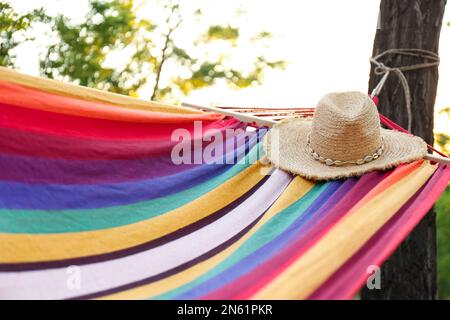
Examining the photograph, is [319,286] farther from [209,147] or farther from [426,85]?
[426,85]

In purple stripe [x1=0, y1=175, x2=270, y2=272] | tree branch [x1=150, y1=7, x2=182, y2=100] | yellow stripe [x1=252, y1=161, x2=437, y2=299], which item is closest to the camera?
yellow stripe [x1=252, y1=161, x2=437, y2=299]

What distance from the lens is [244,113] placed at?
2303mm

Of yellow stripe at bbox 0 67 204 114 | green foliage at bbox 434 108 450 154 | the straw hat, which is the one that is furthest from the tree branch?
the straw hat

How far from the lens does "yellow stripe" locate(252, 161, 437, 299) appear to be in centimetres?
131

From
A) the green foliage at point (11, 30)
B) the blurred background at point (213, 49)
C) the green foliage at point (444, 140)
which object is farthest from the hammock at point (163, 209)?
the green foliage at point (444, 140)

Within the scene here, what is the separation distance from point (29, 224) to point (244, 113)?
0.85m

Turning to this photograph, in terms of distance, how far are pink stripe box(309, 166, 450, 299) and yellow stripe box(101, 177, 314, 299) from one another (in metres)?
0.31

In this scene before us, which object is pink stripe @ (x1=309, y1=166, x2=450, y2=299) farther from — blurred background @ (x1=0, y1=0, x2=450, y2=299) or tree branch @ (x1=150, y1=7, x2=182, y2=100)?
tree branch @ (x1=150, y1=7, x2=182, y2=100)

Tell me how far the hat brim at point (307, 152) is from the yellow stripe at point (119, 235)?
3.7 inches

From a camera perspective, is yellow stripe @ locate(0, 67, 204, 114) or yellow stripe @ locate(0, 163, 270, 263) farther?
yellow stripe @ locate(0, 67, 204, 114)

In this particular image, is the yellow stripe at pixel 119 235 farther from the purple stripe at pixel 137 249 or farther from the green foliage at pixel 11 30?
the green foliage at pixel 11 30

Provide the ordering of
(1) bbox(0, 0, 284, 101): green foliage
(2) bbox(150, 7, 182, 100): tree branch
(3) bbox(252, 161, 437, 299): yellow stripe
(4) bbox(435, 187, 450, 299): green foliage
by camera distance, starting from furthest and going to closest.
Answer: (2) bbox(150, 7, 182, 100): tree branch, (1) bbox(0, 0, 284, 101): green foliage, (4) bbox(435, 187, 450, 299): green foliage, (3) bbox(252, 161, 437, 299): yellow stripe

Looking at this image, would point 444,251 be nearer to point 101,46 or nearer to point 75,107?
point 101,46

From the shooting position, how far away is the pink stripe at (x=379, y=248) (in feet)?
4.32
